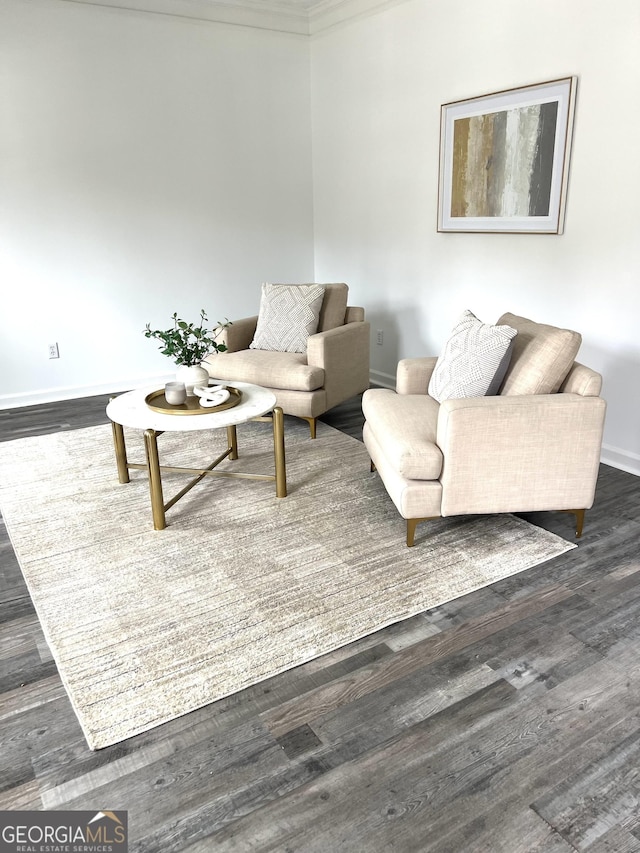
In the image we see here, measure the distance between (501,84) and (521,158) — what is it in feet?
1.55

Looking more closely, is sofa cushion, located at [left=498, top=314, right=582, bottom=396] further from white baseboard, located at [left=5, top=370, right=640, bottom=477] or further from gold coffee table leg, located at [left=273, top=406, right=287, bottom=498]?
white baseboard, located at [left=5, top=370, right=640, bottom=477]

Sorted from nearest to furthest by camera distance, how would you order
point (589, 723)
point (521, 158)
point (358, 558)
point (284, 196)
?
1. point (589, 723)
2. point (358, 558)
3. point (521, 158)
4. point (284, 196)

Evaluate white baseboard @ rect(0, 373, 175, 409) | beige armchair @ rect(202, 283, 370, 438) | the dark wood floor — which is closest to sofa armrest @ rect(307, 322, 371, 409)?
beige armchair @ rect(202, 283, 370, 438)

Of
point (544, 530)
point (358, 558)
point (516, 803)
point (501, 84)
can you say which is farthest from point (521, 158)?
point (516, 803)

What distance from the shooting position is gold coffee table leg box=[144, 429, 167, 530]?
9.11 ft

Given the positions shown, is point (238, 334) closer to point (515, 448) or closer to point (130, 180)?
point (130, 180)

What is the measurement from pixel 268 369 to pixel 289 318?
508 millimetres

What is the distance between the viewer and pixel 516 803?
1554 mm

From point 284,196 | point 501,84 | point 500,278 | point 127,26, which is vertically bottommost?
point 500,278

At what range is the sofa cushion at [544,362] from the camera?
271 centimetres

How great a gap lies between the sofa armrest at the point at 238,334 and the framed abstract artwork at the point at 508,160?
1480 mm

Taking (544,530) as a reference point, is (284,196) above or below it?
above

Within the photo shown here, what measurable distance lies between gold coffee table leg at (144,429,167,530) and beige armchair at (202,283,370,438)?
933 millimetres

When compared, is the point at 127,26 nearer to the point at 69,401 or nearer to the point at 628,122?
the point at 69,401
